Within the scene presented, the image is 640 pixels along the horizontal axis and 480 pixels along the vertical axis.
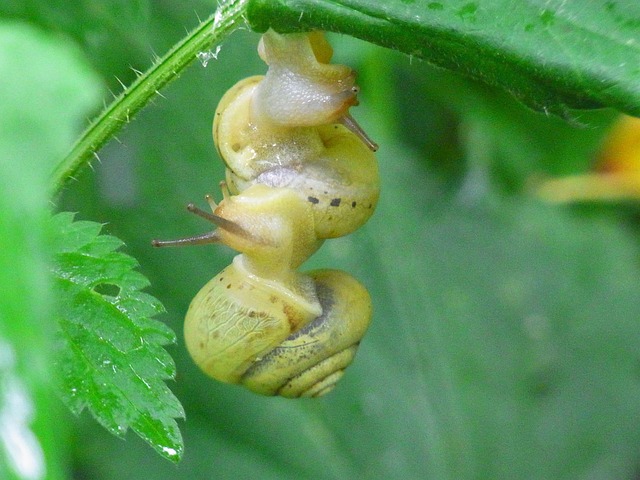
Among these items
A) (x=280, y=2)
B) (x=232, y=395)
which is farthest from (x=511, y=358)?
(x=280, y=2)

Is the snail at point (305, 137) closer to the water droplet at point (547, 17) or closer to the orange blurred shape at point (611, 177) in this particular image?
the water droplet at point (547, 17)

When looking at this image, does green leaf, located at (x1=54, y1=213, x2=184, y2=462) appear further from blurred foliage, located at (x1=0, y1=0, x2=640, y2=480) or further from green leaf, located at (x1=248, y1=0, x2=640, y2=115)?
blurred foliage, located at (x1=0, y1=0, x2=640, y2=480)

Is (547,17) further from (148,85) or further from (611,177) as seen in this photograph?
(611,177)

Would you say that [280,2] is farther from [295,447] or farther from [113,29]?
[295,447]

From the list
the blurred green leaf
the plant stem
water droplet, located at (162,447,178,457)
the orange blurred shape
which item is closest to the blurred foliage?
the orange blurred shape

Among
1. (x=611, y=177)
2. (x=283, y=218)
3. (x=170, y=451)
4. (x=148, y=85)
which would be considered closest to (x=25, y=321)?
(x=170, y=451)
